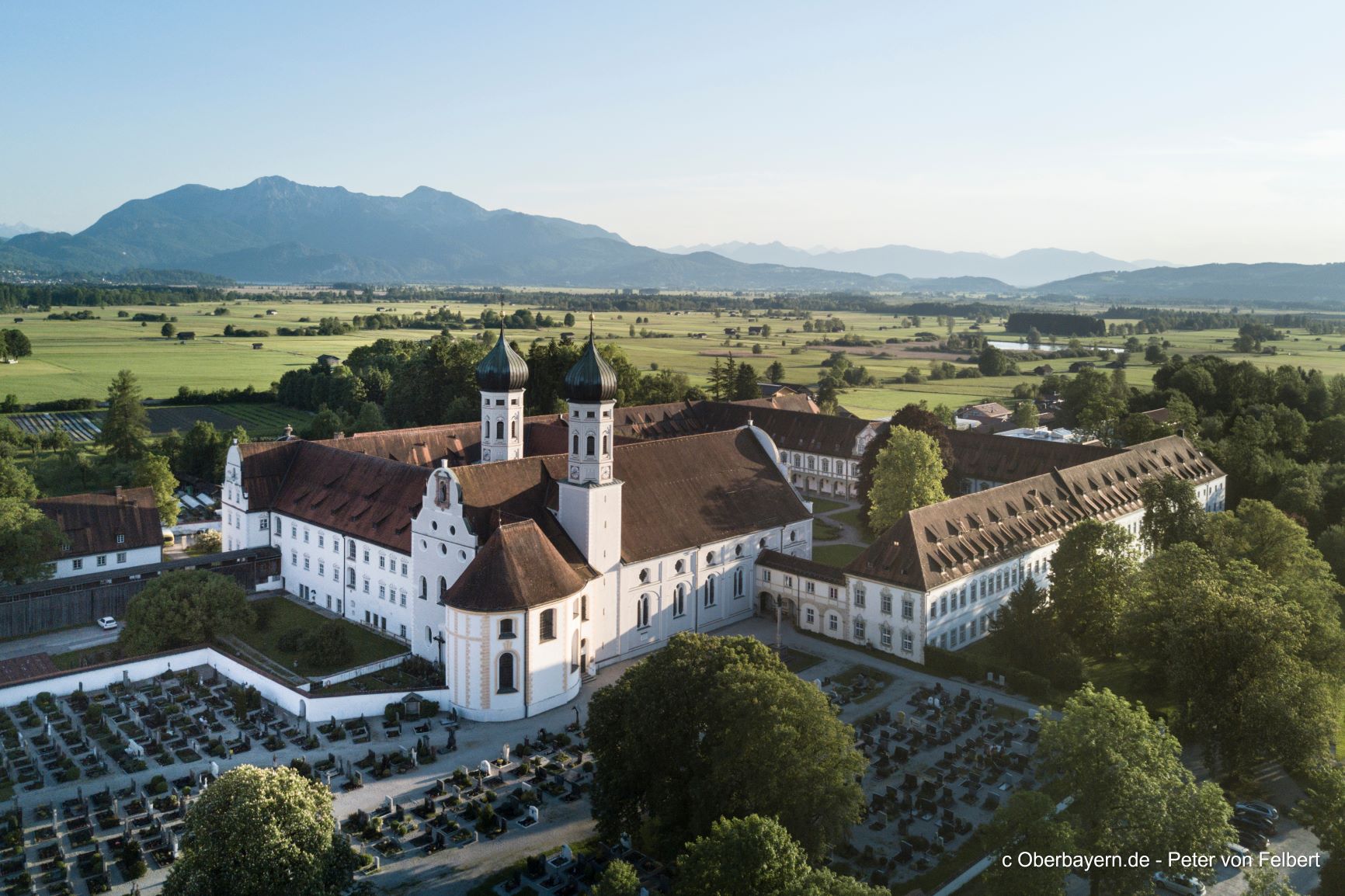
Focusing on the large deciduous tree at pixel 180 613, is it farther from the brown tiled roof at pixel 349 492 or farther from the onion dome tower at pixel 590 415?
the onion dome tower at pixel 590 415

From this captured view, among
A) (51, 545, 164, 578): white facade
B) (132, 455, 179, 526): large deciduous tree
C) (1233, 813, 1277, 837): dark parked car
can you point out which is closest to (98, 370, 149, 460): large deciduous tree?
(132, 455, 179, 526): large deciduous tree

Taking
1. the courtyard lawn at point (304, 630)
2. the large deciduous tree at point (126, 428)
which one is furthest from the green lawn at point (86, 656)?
the large deciduous tree at point (126, 428)

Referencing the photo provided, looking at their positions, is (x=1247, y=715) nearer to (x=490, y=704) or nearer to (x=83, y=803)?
(x=490, y=704)

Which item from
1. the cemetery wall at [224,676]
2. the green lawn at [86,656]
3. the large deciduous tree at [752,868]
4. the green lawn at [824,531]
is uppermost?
the large deciduous tree at [752,868]

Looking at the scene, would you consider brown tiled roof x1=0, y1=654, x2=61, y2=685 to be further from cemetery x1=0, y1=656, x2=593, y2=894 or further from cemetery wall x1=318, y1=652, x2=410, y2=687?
cemetery wall x1=318, y1=652, x2=410, y2=687

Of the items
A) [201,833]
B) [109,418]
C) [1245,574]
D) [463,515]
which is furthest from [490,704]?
[109,418]

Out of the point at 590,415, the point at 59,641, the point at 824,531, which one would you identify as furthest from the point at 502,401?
the point at 824,531
